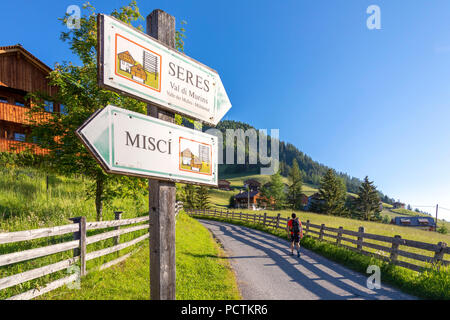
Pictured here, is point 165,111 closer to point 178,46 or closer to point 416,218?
point 178,46

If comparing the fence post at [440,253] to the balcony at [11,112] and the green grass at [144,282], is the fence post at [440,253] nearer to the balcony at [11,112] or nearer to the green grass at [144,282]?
the green grass at [144,282]

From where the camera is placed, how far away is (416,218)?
8531 centimetres

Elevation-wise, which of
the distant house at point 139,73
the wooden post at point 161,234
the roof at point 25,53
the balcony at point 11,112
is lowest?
the wooden post at point 161,234

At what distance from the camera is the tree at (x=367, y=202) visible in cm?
5808

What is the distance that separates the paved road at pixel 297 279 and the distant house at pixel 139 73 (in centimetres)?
527

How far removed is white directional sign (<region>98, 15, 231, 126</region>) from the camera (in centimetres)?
164

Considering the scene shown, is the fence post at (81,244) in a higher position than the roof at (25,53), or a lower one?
A: lower

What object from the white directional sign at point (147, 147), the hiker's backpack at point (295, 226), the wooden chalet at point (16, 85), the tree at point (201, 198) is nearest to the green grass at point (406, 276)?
the hiker's backpack at point (295, 226)

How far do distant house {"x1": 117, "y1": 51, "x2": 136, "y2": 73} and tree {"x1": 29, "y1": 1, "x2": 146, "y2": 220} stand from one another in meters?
5.36

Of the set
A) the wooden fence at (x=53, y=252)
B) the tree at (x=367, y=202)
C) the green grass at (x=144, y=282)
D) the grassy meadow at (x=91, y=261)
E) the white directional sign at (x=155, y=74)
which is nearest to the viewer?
the white directional sign at (x=155, y=74)

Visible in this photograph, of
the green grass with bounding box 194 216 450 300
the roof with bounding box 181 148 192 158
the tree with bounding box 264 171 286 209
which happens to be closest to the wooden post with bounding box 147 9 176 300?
the roof with bounding box 181 148 192 158

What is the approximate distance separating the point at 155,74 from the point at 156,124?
0.46 meters
